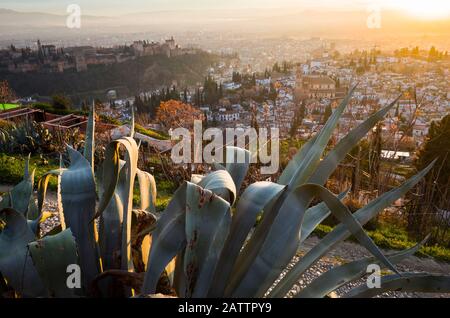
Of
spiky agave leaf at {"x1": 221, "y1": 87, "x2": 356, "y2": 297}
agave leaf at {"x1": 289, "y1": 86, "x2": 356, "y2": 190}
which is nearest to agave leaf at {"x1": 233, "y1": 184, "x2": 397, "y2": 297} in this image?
spiky agave leaf at {"x1": 221, "y1": 87, "x2": 356, "y2": 297}

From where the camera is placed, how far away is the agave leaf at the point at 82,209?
143 centimetres

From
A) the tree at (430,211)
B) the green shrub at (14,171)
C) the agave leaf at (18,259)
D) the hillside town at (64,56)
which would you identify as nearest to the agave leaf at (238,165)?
the agave leaf at (18,259)

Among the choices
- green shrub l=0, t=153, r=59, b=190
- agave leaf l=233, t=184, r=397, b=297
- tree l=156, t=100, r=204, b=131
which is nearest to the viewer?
agave leaf l=233, t=184, r=397, b=297

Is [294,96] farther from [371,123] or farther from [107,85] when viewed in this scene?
[107,85]

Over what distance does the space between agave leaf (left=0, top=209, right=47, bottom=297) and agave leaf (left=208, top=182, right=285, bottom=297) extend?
61 centimetres

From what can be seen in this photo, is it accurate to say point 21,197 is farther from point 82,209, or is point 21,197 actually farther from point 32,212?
point 82,209

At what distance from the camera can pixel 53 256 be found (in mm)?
1279

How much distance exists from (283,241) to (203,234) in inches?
9.9

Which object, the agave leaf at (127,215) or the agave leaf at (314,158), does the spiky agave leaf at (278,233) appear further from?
the agave leaf at (127,215)

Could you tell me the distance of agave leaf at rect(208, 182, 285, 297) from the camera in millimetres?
1266

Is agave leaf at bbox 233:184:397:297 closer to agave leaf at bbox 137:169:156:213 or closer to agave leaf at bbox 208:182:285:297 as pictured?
agave leaf at bbox 208:182:285:297

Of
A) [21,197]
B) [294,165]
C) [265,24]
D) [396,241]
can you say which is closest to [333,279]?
[294,165]

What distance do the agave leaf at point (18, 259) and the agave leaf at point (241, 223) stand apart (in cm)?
61

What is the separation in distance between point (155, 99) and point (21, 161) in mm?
16704
